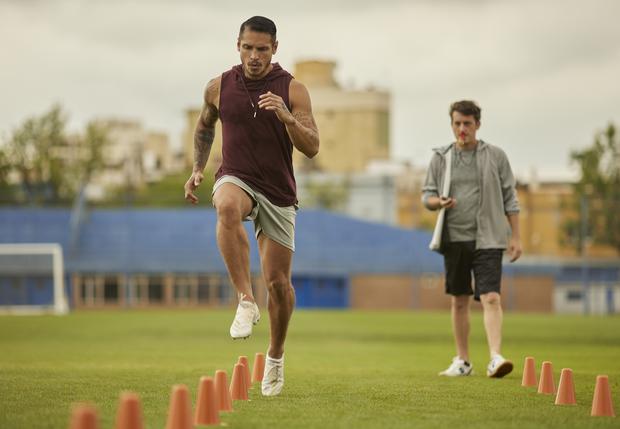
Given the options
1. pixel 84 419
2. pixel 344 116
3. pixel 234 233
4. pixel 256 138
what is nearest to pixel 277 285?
pixel 234 233

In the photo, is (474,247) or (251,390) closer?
(251,390)

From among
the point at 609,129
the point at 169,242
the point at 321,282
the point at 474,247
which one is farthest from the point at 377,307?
the point at 474,247

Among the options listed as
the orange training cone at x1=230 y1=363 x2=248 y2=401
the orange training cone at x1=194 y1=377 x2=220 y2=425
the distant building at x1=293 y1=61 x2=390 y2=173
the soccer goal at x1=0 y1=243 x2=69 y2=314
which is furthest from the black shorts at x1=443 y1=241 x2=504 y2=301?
the distant building at x1=293 y1=61 x2=390 y2=173

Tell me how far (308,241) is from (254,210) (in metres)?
67.8

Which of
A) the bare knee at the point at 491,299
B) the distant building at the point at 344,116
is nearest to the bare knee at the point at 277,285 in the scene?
the bare knee at the point at 491,299

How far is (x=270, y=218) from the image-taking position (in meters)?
8.99

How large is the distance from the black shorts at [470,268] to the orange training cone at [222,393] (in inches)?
161

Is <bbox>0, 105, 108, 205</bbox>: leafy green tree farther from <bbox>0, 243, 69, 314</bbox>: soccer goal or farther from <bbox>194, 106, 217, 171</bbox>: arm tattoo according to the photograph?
<bbox>194, 106, 217, 171</bbox>: arm tattoo

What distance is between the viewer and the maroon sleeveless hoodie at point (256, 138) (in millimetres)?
8922

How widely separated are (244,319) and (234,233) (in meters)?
0.56

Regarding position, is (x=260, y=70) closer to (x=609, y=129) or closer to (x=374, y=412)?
(x=374, y=412)

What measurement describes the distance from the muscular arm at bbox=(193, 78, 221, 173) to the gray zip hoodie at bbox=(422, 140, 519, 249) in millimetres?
2723

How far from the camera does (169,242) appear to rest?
76688mm

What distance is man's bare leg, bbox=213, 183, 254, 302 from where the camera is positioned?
8.63 metres
